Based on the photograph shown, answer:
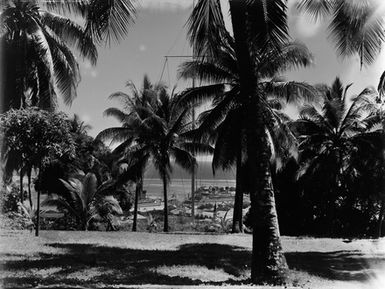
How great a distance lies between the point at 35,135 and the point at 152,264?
4.55 metres

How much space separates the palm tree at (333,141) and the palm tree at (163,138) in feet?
20.9

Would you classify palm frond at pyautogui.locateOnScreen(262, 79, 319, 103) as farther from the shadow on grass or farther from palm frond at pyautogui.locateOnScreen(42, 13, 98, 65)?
palm frond at pyautogui.locateOnScreen(42, 13, 98, 65)

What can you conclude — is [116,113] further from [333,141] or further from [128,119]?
[333,141]

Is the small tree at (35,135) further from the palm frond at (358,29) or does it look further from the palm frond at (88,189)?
the palm frond at (88,189)

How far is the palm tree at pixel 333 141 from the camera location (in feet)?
85.9

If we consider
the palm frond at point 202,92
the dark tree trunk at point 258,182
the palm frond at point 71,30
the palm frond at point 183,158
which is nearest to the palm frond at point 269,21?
the dark tree trunk at point 258,182

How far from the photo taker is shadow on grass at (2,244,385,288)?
8.27m

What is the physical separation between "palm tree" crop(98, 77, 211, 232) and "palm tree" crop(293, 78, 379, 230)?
20.9ft

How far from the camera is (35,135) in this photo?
12289mm

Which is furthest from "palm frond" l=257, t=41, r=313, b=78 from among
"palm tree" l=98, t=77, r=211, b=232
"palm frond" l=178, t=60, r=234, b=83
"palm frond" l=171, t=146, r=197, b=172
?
"palm frond" l=171, t=146, r=197, b=172

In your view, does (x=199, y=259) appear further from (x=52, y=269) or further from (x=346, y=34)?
(x=346, y=34)

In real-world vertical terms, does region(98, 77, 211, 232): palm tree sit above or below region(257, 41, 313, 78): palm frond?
below

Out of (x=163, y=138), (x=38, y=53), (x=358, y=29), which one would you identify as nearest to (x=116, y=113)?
(x=163, y=138)

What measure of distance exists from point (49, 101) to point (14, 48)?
280cm
